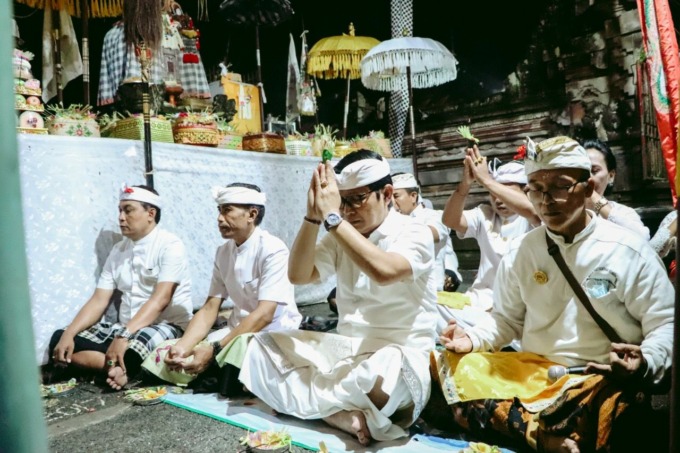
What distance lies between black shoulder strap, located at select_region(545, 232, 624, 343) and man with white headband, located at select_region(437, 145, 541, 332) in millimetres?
1234

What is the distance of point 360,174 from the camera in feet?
8.60

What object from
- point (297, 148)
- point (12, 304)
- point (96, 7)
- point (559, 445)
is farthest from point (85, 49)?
point (12, 304)

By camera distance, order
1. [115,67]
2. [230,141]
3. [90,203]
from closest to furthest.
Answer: [90,203] → [230,141] → [115,67]

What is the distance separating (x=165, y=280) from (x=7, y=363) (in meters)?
3.59

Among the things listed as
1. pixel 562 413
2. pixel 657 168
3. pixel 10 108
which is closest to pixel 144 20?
pixel 562 413

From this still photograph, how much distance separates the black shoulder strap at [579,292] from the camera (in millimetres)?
2227

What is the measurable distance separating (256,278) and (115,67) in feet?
14.3

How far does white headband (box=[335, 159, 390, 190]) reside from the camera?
8.61 ft

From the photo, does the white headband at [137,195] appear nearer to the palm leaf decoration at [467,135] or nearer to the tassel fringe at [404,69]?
the palm leaf decoration at [467,135]

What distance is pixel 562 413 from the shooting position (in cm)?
211

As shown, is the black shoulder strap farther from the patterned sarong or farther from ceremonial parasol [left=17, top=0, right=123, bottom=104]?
ceremonial parasol [left=17, top=0, right=123, bottom=104]

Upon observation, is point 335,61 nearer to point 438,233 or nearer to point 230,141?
point 230,141

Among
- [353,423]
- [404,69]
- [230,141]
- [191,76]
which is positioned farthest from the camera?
[404,69]

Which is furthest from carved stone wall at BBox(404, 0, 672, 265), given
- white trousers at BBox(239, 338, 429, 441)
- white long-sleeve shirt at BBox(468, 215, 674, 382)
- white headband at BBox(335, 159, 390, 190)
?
white trousers at BBox(239, 338, 429, 441)
